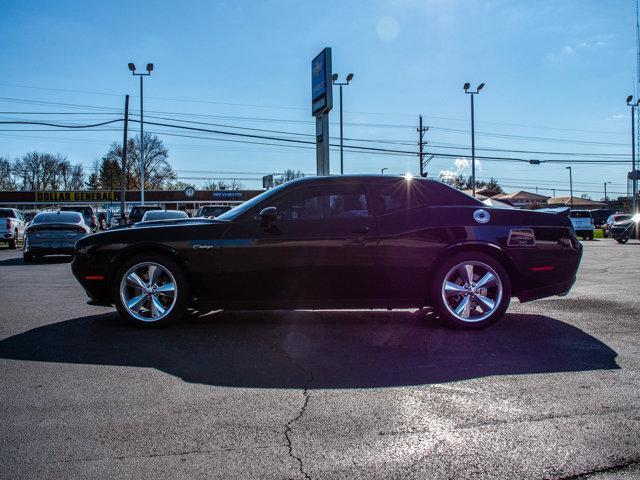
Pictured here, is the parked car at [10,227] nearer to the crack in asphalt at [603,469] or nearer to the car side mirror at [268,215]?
the car side mirror at [268,215]

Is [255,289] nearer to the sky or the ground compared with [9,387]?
nearer to the sky

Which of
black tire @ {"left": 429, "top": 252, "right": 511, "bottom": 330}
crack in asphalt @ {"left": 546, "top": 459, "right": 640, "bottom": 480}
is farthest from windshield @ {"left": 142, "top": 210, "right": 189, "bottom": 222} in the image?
crack in asphalt @ {"left": 546, "top": 459, "right": 640, "bottom": 480}

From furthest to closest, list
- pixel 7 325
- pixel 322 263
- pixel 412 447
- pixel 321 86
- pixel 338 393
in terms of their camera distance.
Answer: pixel 321 86
pixel 7 325
pixel 322 263
pixel 338 393
pixel 412 447

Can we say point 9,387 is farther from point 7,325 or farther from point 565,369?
point 565,369

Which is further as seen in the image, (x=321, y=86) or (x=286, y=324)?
(x=321, y=86)

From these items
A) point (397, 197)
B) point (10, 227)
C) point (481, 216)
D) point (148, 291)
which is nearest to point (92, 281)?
point (148, 291)

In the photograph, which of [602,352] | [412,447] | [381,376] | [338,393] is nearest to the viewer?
[412,447]

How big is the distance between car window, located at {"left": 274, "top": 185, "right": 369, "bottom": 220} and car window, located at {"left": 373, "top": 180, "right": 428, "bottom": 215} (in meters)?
0.16

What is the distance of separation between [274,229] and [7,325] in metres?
3.12

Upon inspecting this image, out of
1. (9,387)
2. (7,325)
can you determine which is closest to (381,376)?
(9,387)

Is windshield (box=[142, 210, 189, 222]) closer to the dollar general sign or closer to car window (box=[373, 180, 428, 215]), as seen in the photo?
car window (box=[373, 180, 428, 215])

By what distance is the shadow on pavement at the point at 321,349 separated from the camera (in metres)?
4.05

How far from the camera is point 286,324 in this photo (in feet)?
19.4

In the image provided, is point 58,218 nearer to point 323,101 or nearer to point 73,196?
point 323,101
